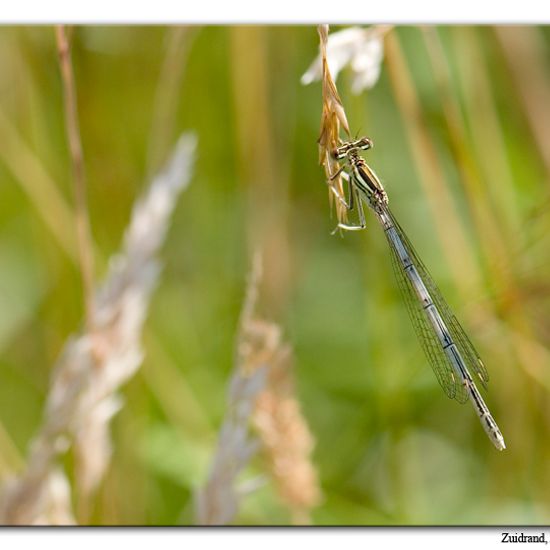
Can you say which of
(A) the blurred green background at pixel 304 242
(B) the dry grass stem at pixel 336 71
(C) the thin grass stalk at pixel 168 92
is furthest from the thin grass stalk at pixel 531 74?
(C) the thin grass stalk at pixel 168 92

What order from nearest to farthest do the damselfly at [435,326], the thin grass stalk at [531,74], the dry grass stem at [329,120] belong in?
the dry grass stem at [329,120] < the damselfly at [435,326] < the thin grass stalk at [531,74]

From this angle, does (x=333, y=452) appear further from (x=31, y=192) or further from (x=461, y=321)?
(x=31, y=192)

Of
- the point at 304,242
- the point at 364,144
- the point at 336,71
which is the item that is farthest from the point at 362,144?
the point at 304,242

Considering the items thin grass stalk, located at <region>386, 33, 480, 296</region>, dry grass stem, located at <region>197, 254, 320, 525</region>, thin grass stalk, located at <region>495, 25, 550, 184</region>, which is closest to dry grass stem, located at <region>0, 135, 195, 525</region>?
dry grass stem, located at <region>197, 254, 320, 525</region>

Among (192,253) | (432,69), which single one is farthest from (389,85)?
(192,253)

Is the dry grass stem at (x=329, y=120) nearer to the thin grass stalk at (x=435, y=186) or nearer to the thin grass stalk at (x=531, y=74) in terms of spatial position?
the thin grass stalk at (x=435, y=186)

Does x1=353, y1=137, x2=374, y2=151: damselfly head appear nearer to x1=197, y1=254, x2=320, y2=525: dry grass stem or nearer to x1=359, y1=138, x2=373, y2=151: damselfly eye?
x1=359, y1=138, x2=373, y2=151: damselfly eye
